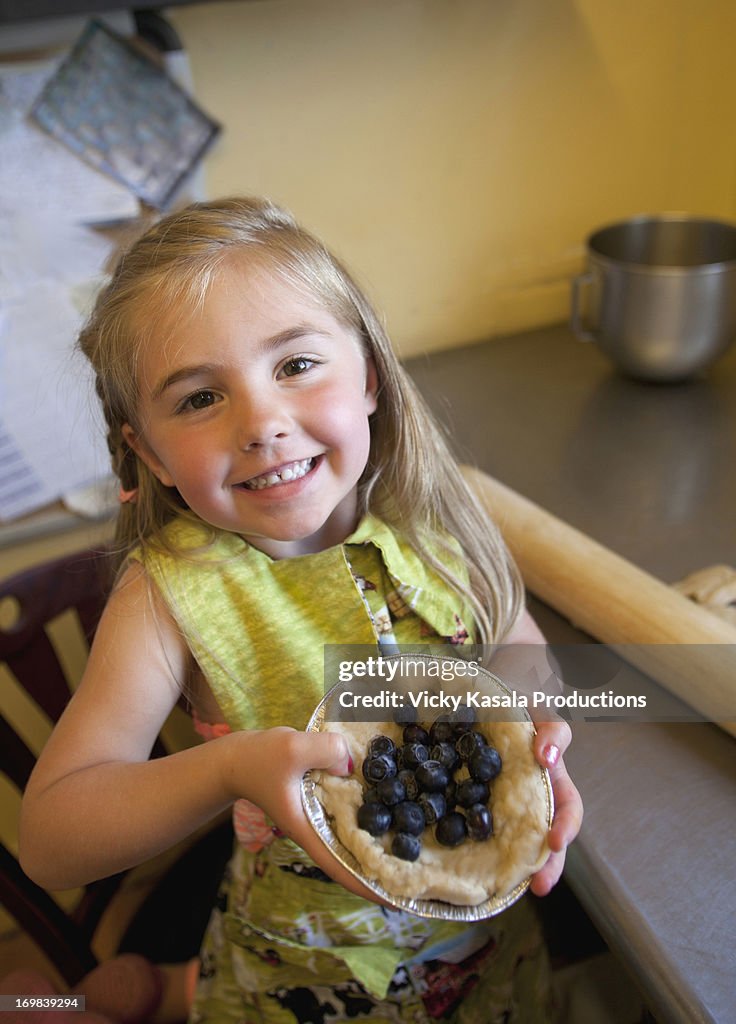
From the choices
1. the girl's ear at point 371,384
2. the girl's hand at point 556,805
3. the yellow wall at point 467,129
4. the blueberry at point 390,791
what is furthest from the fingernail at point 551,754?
the yellow wall at point 467,129

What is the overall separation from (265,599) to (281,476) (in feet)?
0.46

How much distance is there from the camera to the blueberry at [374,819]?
532mm

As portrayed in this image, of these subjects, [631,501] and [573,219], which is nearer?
A: [631,501]

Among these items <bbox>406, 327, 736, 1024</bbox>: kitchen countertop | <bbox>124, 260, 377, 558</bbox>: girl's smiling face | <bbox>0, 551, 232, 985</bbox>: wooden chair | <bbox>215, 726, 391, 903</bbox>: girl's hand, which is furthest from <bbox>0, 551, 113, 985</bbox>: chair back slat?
<bbox>406, 327, 736, 1024</bbox>: kitchen countertop

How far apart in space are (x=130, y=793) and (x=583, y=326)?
116 cm

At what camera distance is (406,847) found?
525 millimetres

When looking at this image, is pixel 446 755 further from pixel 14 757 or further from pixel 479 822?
pixel 14 757

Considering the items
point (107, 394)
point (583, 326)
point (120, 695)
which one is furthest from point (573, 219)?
point (120, 695)

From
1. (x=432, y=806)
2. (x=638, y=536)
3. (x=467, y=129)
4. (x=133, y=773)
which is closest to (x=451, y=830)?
(x=432, y=806)

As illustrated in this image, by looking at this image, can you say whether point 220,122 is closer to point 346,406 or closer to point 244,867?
point 346,406

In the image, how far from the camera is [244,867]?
83cm

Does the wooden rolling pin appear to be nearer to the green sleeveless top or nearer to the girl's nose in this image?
the green sleeveless top

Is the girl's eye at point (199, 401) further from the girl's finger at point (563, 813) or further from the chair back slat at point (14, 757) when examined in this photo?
the chair back slat at point (14, 757)

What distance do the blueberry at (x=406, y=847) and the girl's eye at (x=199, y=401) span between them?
35cm
